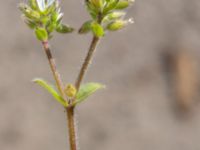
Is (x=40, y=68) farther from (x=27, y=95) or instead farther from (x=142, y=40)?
(x=142, y=40)

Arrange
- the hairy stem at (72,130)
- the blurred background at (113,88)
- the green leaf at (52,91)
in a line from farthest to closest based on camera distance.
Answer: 1. the blurred background at (113,88)
2. the green leaf at (52,91)
3. the hairy stem at (72,130)

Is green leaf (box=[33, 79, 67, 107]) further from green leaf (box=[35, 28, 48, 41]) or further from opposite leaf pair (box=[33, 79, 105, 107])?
green leaf (box=[35, 28, 48, 41])

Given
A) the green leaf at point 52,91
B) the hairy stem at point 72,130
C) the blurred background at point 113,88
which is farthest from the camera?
the blurred background at point 113,88

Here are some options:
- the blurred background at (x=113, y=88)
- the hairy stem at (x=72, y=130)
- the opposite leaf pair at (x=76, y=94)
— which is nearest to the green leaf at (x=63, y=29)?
the opposite leaf pair at (x=76, y=94)

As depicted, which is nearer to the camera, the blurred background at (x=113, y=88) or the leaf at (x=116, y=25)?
the leaf at (x=116, y=25)

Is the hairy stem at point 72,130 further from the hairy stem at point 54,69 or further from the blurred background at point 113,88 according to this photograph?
the blurred background at point 113,88

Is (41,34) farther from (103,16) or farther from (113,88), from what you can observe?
(113,88)

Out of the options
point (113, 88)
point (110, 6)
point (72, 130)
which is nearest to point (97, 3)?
point (110, 6)
